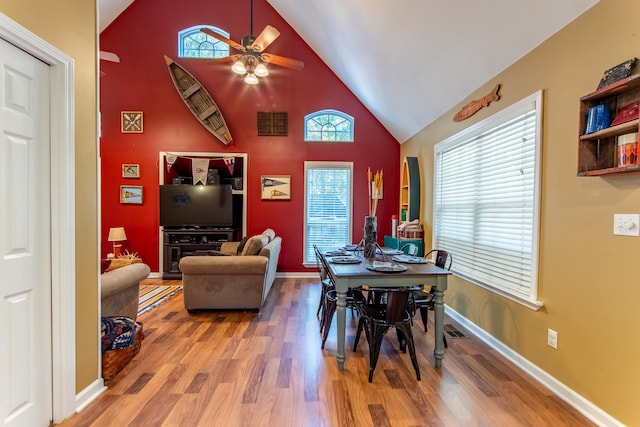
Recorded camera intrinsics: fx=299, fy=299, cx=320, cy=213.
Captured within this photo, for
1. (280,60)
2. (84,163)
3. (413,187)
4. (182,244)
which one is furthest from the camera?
(182,244)

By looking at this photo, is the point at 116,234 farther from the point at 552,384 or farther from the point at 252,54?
the point at 552,384

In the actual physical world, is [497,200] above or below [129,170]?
below

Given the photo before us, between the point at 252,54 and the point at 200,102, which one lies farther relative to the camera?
the point at 200,102

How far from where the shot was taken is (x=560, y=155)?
6.80 feet

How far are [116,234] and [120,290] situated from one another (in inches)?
129

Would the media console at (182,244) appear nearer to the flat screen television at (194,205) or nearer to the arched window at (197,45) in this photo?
the flat screen television at (194,205)

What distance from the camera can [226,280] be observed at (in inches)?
137

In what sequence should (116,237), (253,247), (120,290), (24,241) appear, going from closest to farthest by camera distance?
(24,241)
(120,290)
(253,247)
(116,237)

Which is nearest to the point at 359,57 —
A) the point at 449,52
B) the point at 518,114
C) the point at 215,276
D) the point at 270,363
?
the point at 449,52

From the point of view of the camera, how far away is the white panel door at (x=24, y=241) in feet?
4.83

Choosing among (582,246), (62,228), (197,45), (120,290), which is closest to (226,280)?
(120,290)

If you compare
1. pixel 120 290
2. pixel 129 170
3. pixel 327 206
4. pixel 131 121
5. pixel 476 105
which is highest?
pixel 131 121

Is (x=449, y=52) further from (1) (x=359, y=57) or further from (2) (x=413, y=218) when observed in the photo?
(2) (x=413, y=218)

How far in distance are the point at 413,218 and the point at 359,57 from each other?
2.48 m
